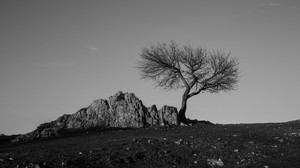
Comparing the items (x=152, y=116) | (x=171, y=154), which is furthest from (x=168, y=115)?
(x=171, y=154)

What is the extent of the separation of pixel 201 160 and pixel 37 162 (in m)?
9.41

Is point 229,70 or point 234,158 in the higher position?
point 229,70

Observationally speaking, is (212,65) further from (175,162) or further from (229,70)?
(175,162)

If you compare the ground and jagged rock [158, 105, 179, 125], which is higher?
jagged rock [158, 105, 179, 125]

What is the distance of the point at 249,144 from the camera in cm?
2336

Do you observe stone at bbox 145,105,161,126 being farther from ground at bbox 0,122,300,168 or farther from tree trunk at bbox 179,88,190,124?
ground at bbox 0,122,300,168

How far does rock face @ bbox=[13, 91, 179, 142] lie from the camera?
37.5 metres

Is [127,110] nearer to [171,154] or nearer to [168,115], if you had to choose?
[168,115]

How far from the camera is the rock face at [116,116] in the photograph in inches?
1475

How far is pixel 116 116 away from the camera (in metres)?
38.6

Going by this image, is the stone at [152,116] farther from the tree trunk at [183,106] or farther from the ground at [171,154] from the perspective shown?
the ground at [171,154]

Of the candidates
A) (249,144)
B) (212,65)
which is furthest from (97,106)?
(249,144)

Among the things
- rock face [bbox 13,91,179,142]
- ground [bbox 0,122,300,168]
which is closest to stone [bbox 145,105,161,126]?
rock face [bbox 13,91,179,142]

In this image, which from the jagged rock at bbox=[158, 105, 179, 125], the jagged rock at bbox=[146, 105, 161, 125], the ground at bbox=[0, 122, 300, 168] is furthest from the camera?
the jagged rock at bbox=[158, 105, 179, 125]
